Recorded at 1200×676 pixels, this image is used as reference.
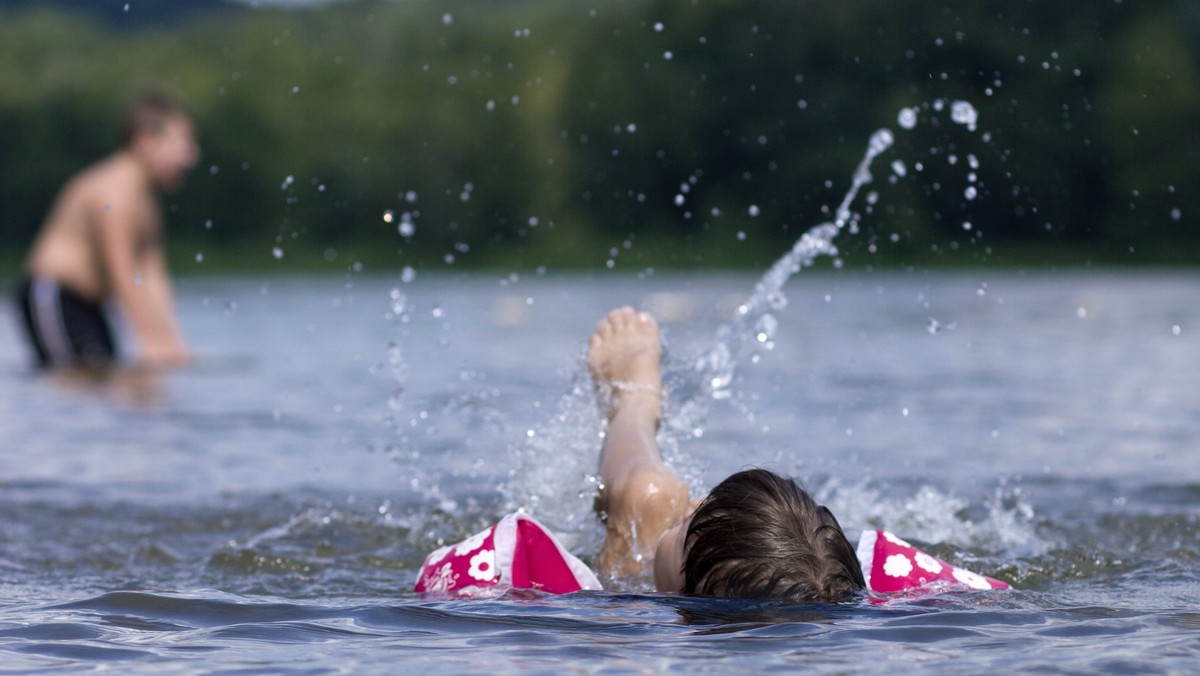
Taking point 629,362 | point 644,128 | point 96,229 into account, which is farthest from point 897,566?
point 644,128

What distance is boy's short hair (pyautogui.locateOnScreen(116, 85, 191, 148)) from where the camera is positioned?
10.5 metres

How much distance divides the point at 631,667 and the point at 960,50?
95.7ft

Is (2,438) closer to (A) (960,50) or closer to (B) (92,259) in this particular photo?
(B) (92,259)

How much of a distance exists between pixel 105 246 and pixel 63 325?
0.61 metres

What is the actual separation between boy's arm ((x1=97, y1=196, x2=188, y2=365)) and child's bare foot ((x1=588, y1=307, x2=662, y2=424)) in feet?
19.9

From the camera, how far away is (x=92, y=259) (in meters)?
10.7

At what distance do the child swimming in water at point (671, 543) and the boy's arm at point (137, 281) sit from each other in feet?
20.9

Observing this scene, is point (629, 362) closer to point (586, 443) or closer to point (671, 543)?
point (586, 443)

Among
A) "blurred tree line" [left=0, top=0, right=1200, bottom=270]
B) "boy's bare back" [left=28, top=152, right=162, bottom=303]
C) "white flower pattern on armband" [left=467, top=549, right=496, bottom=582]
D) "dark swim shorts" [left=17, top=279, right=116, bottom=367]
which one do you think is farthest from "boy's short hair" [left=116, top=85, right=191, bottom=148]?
"white flower pattern on armband" [left=467, top=549, right=496, bottom=582]

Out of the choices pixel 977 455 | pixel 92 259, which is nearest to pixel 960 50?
pixel 92 259

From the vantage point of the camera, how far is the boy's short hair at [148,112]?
A: 10469 millimetres

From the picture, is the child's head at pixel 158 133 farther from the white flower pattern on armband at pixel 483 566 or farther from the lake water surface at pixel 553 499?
the white flower pattern on armband at pixel 483 566

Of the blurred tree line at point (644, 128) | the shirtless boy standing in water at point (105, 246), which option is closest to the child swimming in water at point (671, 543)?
the blurred tree line at point (644, 128)

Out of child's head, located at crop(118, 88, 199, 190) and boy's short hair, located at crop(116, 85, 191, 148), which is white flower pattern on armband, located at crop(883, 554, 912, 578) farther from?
boy's short hair, located at crop(116, 85, 191, 148)
